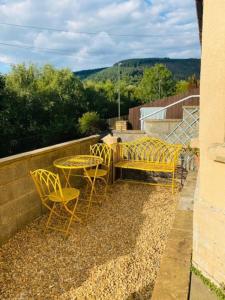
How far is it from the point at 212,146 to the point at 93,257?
6.02ft

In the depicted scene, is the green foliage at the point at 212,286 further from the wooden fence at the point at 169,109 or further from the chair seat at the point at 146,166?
the wooden fence at the point at 169,109

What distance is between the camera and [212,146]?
1.67 meters

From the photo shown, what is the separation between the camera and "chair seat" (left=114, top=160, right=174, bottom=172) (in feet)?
15.6

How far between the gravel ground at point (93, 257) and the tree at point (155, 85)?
88.7 feet

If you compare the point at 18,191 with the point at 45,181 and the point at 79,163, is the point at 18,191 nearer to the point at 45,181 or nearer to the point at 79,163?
the point at 45,181

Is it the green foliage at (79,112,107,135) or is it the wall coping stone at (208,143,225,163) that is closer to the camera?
the wall coping stone at (208,143,225,163)

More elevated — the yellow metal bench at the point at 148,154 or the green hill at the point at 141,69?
the green hill at the point at 141,69

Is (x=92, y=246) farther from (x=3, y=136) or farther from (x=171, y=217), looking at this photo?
(x=3, y=136)

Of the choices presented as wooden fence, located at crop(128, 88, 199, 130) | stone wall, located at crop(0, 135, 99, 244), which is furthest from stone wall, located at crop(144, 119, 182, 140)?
wooden fence, located at crop(128, 88, 199, 130)

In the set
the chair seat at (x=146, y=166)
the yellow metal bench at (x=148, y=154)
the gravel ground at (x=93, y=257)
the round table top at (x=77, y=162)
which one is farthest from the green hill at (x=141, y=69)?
the gravel ground at (x=93, y=257)

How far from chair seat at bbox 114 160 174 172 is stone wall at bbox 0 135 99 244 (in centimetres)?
162

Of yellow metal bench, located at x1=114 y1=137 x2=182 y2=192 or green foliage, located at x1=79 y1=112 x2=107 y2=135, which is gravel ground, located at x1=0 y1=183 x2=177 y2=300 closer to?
yellow metal bench, located at x1=114 y1=137 x2=182 y2=192

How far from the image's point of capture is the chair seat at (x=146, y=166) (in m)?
4.74

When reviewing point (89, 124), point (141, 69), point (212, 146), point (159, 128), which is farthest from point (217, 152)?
point (141, 69)
